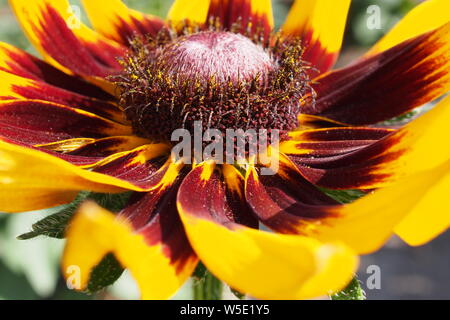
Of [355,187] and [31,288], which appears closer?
[355,187]

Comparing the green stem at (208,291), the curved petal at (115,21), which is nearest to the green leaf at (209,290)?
the green stem at (208,291)

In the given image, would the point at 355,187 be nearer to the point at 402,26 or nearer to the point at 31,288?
the point at 402,26

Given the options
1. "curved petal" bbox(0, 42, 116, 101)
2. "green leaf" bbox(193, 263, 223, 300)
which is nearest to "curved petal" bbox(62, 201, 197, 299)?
"green leaf" bbox(193, 263, 223, 300)

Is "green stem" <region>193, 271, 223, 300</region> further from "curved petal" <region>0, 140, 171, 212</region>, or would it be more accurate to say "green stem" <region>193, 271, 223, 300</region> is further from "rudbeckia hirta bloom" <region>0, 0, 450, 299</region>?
"curved petal" <region>0, 140, 171, 212</region>

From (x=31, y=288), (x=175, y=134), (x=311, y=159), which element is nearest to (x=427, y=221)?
(x=311, y=159)

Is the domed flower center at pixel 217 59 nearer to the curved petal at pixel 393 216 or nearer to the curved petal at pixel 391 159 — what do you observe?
the curved petal at pixel 391 159
